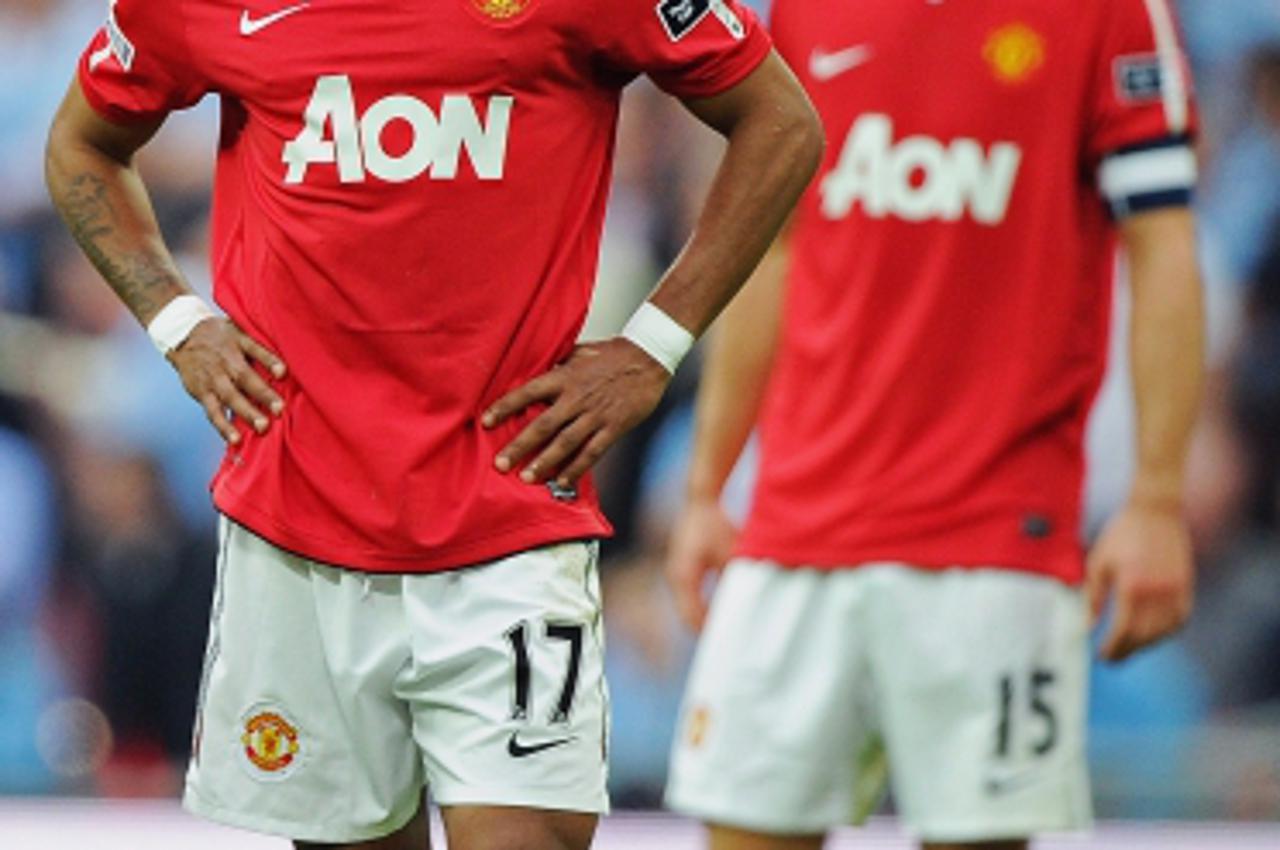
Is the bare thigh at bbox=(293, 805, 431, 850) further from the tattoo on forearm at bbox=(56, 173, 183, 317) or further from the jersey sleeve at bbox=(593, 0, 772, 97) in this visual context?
the jersey sleeve at bbox=(593, 0, 772, 97)

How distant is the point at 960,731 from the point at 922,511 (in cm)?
33

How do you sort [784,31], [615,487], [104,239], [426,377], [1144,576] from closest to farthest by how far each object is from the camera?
[426,377]
[104,239]
[1144,576]
[784,31]
[615,487]

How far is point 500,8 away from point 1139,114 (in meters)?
1.10

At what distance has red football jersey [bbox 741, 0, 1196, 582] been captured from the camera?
3734 mm

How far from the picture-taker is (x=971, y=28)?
3811 mm

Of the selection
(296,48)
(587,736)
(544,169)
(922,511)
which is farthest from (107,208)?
(922,511)

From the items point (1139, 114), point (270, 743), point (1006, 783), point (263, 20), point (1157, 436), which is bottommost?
point (1006, 783)

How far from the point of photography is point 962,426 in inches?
148

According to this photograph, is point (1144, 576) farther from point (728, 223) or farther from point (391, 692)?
point (391, 692)

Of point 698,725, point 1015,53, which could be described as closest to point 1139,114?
point 1015,53

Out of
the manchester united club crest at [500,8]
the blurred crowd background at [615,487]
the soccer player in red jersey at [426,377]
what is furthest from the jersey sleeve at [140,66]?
the blurred crowd background at [615,487]

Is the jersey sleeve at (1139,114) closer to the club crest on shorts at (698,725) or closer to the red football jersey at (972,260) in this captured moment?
the red football jersey at (972,260)

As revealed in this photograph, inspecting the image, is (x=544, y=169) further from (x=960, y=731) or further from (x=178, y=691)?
(x=178, y=691)

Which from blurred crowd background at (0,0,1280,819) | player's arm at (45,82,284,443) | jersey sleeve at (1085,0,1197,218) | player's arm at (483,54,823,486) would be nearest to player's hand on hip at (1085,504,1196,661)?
jersey sleeve at (1085,0,1197,218)
